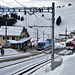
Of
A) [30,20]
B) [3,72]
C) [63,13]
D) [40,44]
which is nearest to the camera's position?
[3,72]

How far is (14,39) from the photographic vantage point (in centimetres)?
5025

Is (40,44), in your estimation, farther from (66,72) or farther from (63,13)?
(63,13)

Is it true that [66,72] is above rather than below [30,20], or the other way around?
below

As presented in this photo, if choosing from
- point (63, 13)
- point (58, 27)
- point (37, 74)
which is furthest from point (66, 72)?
point (63, 13)

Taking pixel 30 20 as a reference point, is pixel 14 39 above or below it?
below

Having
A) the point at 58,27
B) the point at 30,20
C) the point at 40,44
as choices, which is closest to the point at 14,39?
the point at 40,44

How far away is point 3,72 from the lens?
15.9m

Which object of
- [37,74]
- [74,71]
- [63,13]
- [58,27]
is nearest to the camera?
[74,71]

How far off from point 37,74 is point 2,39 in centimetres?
3606

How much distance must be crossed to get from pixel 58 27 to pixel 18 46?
10389cm

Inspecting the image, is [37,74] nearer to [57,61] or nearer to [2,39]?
[57,61]

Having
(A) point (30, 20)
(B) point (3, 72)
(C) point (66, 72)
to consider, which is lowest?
(B) point (3, 72)

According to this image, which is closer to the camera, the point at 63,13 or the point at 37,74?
the point at 37,74

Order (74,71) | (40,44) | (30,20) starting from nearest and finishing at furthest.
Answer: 1. (74,71)
2. (40,44)
3. (30,20)
